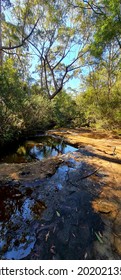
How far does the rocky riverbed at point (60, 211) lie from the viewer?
172 centimetres

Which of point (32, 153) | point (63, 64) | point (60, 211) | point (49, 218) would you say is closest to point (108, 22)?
point (32, 153)

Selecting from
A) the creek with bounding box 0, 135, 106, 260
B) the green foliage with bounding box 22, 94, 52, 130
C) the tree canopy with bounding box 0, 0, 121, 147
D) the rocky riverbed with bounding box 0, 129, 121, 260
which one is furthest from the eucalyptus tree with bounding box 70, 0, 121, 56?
the creek with bounding box 0, 135, 106, 260

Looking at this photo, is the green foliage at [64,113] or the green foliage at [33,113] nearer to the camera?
the green foliage at [33,113]

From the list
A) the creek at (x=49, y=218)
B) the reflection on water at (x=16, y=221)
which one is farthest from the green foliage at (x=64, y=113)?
the reflection on water at (x=16, y=221)

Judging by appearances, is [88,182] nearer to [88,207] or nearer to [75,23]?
[88,207]

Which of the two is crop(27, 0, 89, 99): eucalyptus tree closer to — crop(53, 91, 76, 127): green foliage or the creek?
crop(53, 91, 76, 127): green foliage

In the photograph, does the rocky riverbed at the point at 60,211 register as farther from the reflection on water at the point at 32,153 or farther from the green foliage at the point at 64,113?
the green foliage at the point at 64,113

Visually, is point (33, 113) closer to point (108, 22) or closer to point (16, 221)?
point (108, 22)

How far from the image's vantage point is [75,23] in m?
15.1

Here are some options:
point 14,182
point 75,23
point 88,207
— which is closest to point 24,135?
point 14,182

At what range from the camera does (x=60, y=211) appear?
2.35 m

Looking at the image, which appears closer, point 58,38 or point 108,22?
point 108,22

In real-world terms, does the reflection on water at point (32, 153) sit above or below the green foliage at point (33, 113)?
below
